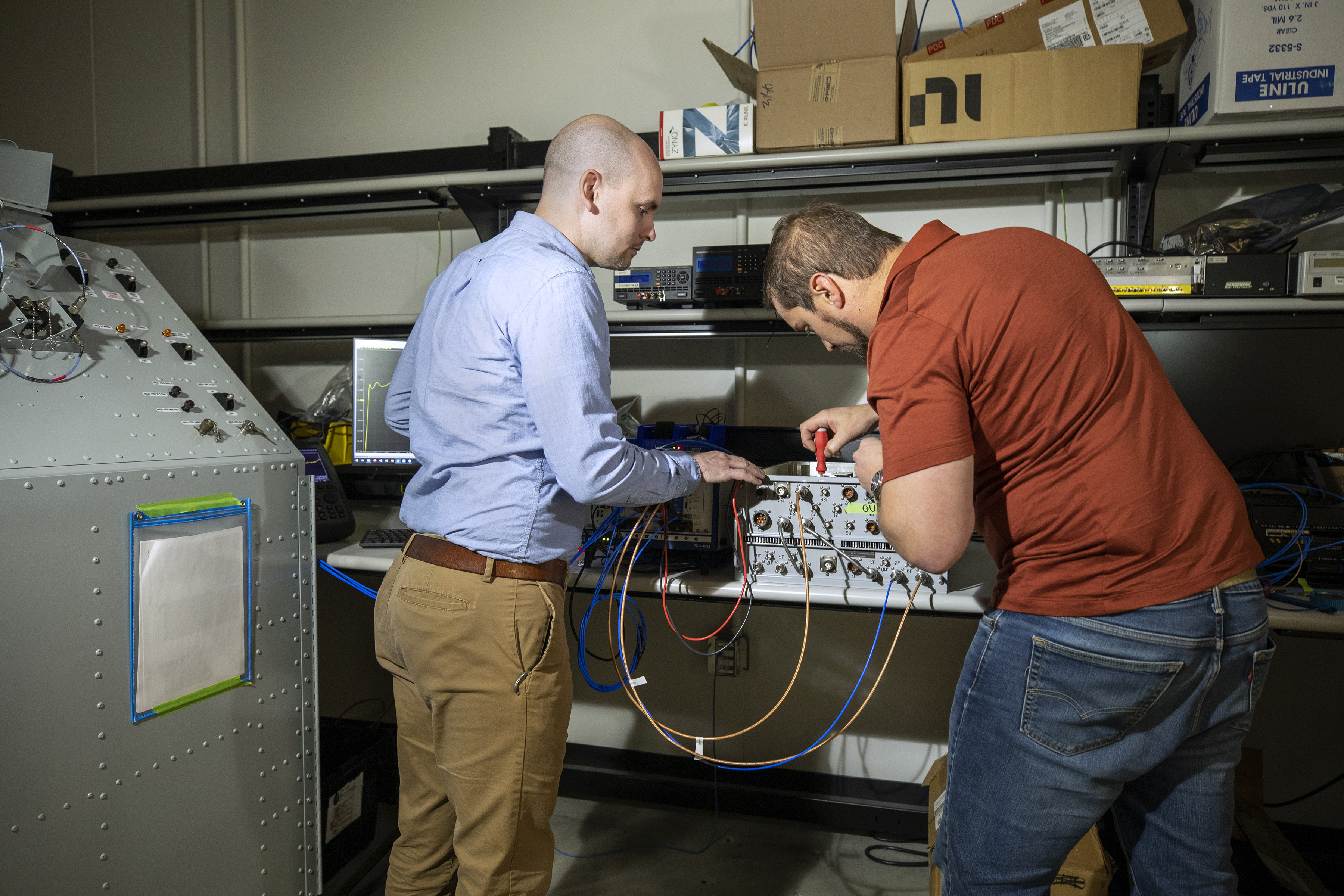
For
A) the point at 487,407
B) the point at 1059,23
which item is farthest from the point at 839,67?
Result: the point at 487,407

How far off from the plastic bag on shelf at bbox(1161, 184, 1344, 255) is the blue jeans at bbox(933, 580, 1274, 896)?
102 cm

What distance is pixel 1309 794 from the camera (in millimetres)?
1910

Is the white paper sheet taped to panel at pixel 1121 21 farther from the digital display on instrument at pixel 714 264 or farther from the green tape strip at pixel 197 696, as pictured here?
the green tape strip at pixel 197 696

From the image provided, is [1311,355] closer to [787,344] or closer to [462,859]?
[787,344]

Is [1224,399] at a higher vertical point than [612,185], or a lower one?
lower

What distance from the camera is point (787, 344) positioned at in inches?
84.4

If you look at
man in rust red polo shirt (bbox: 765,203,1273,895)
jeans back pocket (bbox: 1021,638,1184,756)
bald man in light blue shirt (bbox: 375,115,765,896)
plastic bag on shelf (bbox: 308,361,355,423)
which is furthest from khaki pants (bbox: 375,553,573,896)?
plastic bag on shelf (bbox: 308,361,355,423)

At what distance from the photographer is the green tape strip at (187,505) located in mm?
1222

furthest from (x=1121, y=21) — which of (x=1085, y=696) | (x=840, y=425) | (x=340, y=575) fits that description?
(x=340, y=575)

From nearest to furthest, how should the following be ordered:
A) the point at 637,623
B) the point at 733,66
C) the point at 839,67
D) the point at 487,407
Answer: the point at 487,407 → the point at 839,67 → the point at 733,66 → the point at 637,623

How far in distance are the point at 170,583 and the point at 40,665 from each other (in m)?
0.20

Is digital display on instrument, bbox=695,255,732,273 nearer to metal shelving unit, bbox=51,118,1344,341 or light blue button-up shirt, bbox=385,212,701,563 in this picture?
metal shelving unit, bbox=51,118,1344,341

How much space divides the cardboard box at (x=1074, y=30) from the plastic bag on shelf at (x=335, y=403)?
183 centimetres

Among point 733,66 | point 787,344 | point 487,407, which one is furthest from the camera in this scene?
point 787,344
